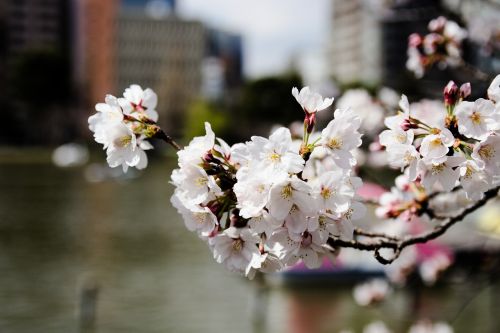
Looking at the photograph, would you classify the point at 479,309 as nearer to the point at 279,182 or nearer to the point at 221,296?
Answer: the point at 221,296

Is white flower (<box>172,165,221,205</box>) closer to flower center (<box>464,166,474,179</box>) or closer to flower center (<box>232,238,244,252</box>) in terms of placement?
flower center (<box>232,238,244,252</box>)

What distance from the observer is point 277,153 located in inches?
80.8

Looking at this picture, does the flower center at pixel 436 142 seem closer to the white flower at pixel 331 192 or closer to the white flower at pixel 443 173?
the white flower at pixel 443 173

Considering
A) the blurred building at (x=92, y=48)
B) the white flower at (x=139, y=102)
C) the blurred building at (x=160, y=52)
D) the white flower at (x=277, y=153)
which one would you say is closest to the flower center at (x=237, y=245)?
the white flower at (x=277, y=153)

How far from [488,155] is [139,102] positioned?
1.06 m

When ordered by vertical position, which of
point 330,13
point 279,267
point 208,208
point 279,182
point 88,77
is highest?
point 279,182

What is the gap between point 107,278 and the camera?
23297mm

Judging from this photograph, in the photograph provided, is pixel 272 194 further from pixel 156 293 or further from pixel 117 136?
pixel 156 293

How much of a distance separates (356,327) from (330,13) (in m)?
156

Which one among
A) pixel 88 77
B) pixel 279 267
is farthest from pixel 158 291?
pixel 88 77

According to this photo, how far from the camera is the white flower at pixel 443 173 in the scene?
7.22 feet

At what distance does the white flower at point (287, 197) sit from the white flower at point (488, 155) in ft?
1.61

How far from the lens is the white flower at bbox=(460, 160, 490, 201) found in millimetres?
2205

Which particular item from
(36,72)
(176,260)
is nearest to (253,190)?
(176,260)
